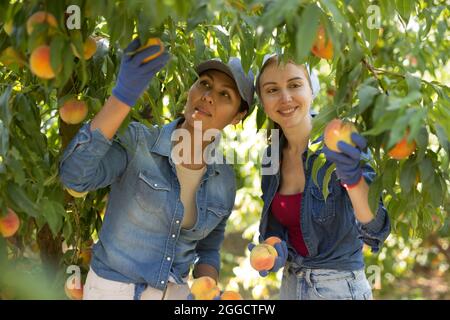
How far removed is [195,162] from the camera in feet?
7.39

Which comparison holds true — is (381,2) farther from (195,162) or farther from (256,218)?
(256,218)

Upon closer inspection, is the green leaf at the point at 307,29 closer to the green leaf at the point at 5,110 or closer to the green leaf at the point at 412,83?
the green leaf at the point at 412,83

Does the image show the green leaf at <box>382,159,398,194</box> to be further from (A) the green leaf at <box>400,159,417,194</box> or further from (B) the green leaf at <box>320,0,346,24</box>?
(B) the green leaf at <box>320,0,346,24</box>

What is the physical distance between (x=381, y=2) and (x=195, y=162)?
78 centimetres

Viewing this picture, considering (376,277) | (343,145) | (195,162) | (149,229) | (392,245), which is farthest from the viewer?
(392,245)

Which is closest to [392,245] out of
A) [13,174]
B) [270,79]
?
[270,79]

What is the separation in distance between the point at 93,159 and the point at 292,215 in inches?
28.5

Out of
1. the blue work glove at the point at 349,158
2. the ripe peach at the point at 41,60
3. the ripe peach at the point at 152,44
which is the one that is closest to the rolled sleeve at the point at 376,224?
the blue work glove at the point at 349,158

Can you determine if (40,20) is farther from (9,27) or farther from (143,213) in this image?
(143,213)

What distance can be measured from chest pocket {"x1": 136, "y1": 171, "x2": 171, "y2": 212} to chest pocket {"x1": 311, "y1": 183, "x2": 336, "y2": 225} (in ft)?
1.55

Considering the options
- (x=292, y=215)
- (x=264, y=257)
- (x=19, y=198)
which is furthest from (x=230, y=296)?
(x=19, y=198)

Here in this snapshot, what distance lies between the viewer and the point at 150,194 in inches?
83.0

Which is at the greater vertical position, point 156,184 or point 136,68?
point 136,68

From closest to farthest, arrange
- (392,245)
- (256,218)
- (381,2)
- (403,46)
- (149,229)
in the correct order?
(381,2) < (149,229) < (403,46) < (256,218) < (392,245)
